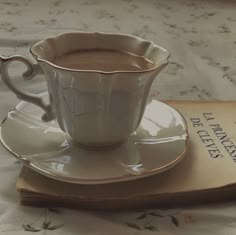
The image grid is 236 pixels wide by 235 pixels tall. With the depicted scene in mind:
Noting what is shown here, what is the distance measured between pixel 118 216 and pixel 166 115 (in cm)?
18

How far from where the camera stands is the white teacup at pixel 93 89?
540mm

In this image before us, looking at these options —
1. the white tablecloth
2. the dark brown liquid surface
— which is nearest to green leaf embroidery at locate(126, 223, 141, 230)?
the white tablecloth

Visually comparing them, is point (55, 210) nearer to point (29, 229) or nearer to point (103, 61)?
point (29, 229)

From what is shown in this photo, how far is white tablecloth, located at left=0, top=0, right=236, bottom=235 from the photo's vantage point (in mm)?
518

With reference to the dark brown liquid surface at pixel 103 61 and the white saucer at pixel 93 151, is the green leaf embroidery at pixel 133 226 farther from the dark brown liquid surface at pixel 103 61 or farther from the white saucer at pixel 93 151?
the dark brown liquid surface at pixel 103 61

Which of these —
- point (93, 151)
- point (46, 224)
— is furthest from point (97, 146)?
point (46, 224)

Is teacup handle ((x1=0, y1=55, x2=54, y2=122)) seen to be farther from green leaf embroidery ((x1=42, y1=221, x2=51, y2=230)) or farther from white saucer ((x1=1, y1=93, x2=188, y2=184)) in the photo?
green leaf embroidery ((x1=42, y1=221, x2=51, y2=230))

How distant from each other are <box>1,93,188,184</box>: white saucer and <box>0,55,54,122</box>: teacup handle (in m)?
0.02

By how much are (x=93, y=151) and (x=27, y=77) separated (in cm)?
10

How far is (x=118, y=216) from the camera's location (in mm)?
528

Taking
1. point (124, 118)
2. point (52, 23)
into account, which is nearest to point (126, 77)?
point (124, 118)

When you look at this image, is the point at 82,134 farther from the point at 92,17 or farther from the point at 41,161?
the point at 92,17

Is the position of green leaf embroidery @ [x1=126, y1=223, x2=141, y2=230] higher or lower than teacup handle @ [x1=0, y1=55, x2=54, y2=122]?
lower

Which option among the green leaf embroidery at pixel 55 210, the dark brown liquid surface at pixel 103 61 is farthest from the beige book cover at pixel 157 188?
the dark brown liquid surface at pixel 103 61
